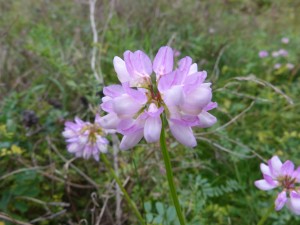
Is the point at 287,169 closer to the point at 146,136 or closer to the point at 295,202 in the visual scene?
the point at 295,202

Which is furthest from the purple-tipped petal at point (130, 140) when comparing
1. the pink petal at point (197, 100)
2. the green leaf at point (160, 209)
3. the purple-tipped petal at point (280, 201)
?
the green leaf at point (160, 209)

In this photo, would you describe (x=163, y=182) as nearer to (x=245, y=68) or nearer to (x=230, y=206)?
(x=230, y=206)

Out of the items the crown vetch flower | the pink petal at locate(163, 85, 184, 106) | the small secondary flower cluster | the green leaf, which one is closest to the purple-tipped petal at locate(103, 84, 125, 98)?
the pink petal at locate(163, 85, 184, 106)

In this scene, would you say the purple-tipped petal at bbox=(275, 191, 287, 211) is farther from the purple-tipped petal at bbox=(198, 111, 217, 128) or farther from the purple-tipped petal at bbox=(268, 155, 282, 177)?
the purple-tipped petal at bbox=(198, 111, 217, 128)

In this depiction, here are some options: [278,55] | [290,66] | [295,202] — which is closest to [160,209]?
[295,202]

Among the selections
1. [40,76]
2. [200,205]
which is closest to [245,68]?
[40,76]

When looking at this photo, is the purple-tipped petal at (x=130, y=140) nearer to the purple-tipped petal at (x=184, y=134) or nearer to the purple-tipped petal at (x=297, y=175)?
the purple-tipped petal at (x=184, y=134)
